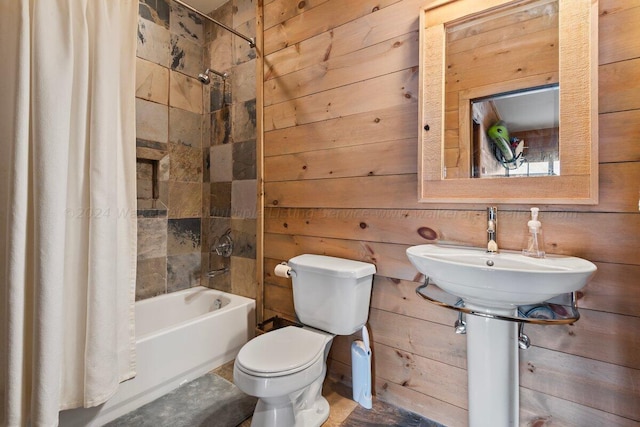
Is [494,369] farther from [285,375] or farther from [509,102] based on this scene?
[509,102]

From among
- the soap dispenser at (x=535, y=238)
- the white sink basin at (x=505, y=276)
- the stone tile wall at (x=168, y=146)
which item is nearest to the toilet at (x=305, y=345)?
the white sink basin at (x=505, y=276)

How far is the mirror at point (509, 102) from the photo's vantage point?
3.52 feet

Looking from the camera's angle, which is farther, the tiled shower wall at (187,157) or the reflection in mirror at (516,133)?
the tiled shower wall at (187,157)

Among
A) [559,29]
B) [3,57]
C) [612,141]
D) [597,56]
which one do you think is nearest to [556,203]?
[612,141]

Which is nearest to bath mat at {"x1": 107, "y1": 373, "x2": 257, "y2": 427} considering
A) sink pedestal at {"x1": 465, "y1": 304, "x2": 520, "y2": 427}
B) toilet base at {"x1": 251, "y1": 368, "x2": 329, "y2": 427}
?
toilet base at {"x1": 251, "y1": 368, "x2": 329, "y2": 427}

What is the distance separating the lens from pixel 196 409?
151cm

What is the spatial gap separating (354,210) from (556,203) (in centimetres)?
84

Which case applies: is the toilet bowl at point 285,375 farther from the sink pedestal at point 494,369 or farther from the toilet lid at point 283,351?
the sink pedestal at point 494,369

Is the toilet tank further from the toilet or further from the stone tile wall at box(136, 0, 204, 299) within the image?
the stone tile wall at box(136, 0, 204, 299)

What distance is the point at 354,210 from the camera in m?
1.60

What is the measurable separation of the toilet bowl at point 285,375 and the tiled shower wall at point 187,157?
2.60ft

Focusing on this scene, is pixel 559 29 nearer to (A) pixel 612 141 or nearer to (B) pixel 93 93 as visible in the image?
(A) pixel 612 141

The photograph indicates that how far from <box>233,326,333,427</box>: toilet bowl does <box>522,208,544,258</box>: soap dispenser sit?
927 millimetres

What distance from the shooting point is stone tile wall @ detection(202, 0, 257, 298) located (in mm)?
2096
